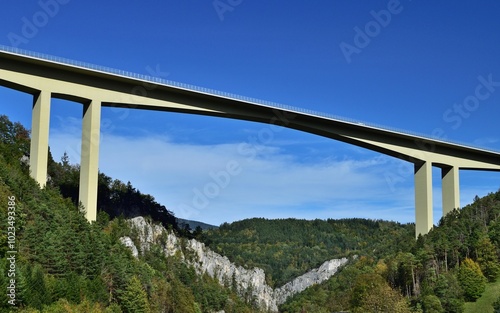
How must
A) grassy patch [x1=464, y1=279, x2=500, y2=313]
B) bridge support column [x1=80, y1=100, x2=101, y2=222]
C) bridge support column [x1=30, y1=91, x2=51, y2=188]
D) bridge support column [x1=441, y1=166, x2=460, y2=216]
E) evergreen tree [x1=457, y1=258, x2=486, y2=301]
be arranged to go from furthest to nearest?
bridge support column [x1=441, y1=166, x2=460, y2=216], evergreen tree [x1=457, y1=258, x2=486, y2=301], grassy patch [x1=464, y1=279, x2=500, y2=313], bridge support column [x1=80, y1=100, x2=101, y2=222], bridge support column [x1=30, y1=91, x2=51, y2=188]

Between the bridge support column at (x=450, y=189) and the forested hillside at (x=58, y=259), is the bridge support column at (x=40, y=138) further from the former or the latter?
the bridge support column at (x=450, y=189)

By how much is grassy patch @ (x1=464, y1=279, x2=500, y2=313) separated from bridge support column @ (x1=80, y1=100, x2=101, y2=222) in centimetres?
2565

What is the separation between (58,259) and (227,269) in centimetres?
5231

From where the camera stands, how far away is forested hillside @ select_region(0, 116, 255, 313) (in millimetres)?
26094

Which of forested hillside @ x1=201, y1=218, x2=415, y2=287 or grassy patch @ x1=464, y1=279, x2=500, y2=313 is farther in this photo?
forested hillside @ x1=201, y1=218, x2=415, y2=287

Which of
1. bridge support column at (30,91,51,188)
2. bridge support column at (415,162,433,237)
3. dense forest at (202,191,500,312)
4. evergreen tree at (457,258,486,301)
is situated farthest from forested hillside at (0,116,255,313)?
bridge support column at (415,162,433,237)

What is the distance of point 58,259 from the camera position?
3017 centimetres

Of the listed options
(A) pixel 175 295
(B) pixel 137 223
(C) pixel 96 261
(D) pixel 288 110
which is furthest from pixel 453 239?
(C) pixel 96 261

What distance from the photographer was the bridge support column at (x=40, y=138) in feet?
121

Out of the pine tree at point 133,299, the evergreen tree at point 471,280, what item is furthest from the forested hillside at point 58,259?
the evergreen tree at point 471,280

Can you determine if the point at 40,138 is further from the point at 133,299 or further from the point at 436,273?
the point at 436,273

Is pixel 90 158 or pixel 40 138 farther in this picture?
pixel 90 158

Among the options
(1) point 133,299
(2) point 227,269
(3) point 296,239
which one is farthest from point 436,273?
(3) point 296,239

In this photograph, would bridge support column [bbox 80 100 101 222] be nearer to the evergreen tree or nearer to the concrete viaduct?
the concrete viaduct
